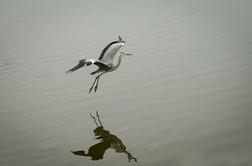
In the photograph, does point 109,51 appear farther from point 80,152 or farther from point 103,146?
point 80,152

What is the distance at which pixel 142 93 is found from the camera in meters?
11.2

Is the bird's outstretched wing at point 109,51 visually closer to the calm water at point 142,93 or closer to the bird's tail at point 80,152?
the calm water at point 142,93

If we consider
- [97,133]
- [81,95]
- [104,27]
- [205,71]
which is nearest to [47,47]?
[104,27]

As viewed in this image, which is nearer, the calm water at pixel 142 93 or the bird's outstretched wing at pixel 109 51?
the calm water at pixel 142 93

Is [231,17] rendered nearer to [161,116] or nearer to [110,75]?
[110,75]

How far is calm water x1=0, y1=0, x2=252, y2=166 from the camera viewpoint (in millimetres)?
8250

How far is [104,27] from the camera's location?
20.8 m

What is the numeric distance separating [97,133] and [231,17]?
12396mm

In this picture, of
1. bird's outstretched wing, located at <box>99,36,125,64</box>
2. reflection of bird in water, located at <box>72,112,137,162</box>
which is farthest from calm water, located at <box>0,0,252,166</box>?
bird's outstretched wing, located at <box>99,36,125,64</box>

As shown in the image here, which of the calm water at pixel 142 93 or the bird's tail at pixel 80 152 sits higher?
the calm water at pixel 142 93

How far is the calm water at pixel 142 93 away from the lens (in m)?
8.25

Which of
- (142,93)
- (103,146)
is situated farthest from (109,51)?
(103,146)

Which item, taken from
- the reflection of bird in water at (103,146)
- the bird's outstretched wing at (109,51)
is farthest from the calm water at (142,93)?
the bird's outstretched wing at (109,51)

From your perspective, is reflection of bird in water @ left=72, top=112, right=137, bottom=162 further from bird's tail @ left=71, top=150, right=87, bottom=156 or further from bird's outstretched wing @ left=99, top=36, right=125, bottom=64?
bird's outstretched wing @ left=99, top=36, right=125, bottom=64
